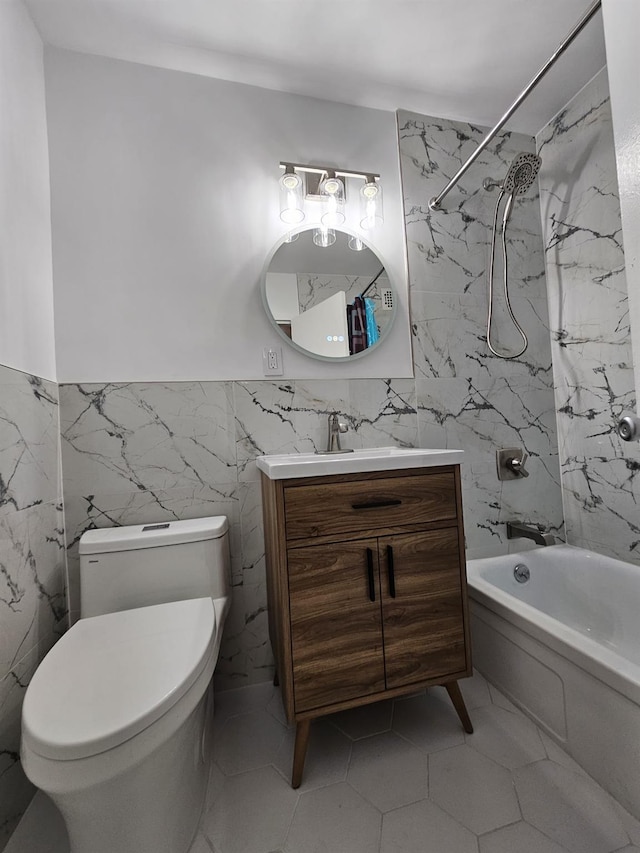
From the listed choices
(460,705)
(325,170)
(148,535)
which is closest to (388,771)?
(460,705)

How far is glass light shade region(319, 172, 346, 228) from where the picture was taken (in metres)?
1.61

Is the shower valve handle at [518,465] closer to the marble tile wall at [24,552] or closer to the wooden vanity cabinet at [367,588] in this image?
the wooden vanity cabinet at [367,588]

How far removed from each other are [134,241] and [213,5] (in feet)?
2.66

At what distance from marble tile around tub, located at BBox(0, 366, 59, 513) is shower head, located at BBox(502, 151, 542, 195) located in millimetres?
1938

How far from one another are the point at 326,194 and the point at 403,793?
2.05m

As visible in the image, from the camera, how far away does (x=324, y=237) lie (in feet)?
5.38

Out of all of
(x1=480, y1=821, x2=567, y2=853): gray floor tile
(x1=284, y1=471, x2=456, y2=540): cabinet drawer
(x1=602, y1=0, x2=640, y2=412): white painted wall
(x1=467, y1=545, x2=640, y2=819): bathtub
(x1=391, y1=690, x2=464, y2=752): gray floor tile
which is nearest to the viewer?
(x1=602, y1=0, x2=640, y2=412): white painted wall

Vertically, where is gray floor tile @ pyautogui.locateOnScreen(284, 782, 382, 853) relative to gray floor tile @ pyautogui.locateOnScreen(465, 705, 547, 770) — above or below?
above

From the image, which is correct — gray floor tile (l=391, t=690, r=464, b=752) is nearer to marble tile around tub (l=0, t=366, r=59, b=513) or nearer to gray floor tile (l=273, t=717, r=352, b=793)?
gray floor tile (l=273, t=717, r=352, b=793)

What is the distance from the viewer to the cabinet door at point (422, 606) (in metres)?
1.15

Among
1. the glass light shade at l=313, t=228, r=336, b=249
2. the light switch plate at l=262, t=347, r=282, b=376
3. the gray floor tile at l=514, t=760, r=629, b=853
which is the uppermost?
the glass light shade at l=313, t=228, r=336, b=249

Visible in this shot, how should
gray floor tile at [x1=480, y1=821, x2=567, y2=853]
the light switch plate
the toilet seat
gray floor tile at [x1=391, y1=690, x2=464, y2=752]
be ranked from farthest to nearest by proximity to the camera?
the light switch plate, gray floor tile at [x1=391, y1=690, x2=464, y2=752], gray floor tile at [x1=480, y1=821, x2=567, y2=853], the toilet seat

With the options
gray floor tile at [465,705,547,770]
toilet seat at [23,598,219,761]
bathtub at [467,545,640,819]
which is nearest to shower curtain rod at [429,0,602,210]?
bathtub at [467,545,640,819]

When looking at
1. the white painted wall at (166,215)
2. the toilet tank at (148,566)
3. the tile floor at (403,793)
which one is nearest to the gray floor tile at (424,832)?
the tile floor at (403,793)
